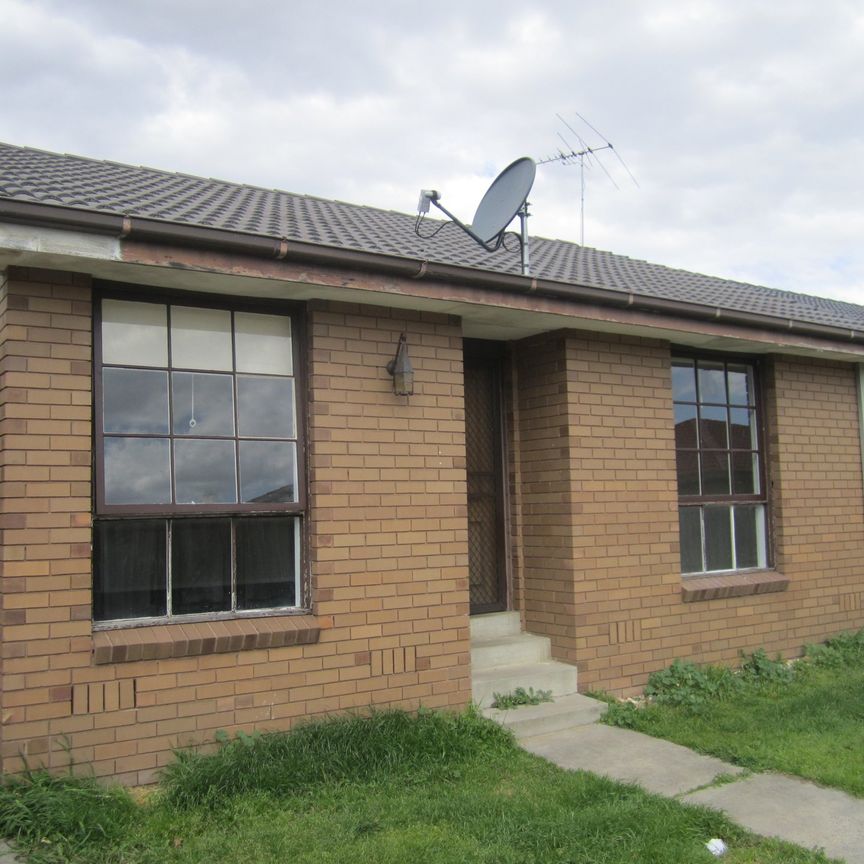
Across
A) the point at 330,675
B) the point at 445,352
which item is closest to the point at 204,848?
the point at 330,675

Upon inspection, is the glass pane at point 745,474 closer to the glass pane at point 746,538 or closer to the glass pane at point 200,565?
the glass pane at point 746,538

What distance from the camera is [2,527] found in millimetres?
4746

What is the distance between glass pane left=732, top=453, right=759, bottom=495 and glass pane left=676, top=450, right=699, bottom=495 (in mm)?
539

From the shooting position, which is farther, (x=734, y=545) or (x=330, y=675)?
(x=734, y=545)

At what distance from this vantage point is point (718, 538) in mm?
8211

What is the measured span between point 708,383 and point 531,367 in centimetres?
191

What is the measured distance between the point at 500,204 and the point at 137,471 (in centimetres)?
328

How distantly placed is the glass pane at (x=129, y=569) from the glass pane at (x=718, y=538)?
4.92m

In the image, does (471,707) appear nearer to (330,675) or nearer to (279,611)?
(330,675)

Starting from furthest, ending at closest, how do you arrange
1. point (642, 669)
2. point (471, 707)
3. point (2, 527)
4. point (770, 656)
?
point (770, 656), point (642, 669), point (471, 707), point (2, 527)

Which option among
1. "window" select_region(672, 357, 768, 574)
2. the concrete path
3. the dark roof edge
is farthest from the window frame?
the concrete path

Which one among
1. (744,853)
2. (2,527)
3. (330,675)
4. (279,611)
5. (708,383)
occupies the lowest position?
(744,853)

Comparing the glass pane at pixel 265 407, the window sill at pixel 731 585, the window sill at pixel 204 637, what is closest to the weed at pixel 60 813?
the window sill at pixel 204 637

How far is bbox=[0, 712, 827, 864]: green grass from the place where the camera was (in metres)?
4.09
